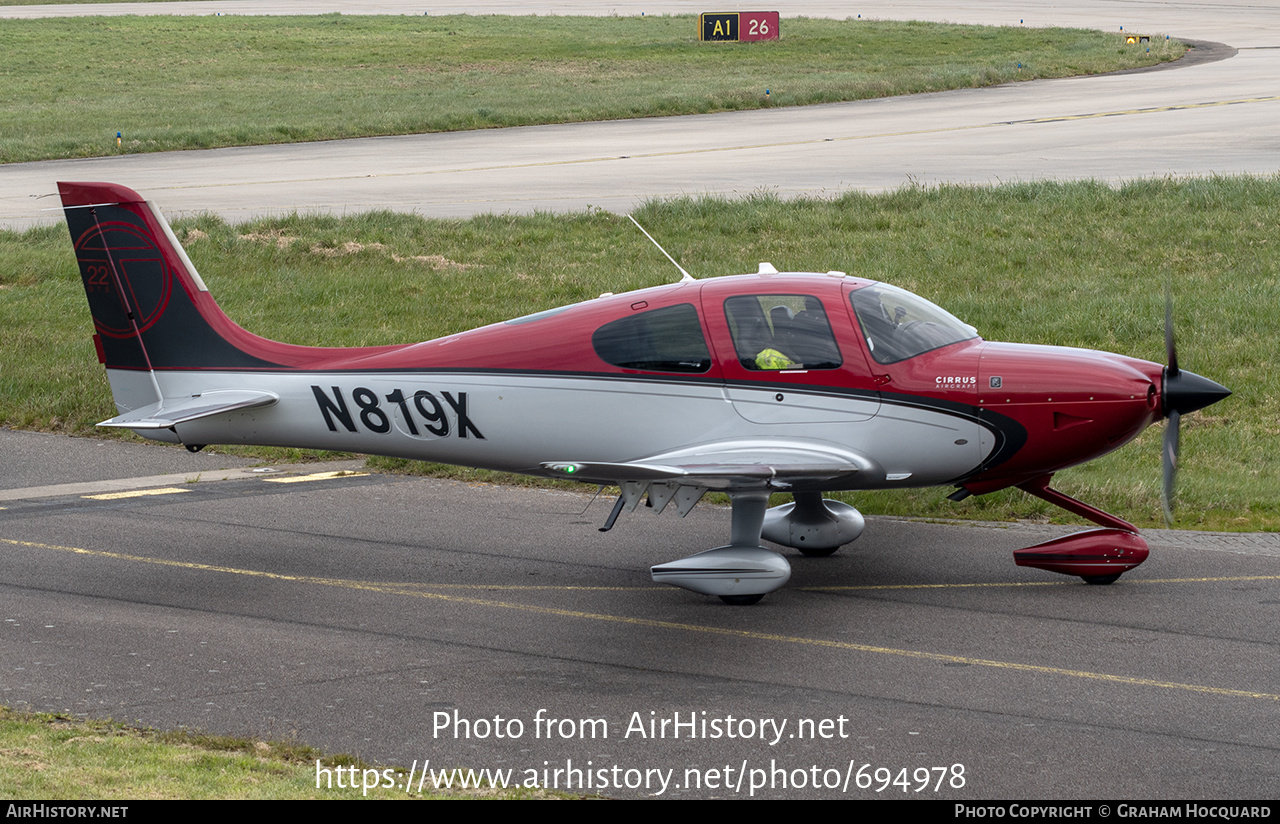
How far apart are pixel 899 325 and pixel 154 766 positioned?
6265 millimetres

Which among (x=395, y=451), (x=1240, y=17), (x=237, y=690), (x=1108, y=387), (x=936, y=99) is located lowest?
(x=237, y=690)

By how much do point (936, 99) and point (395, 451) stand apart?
125 feet

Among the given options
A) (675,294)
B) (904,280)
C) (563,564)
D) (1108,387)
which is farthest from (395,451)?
(904,280)

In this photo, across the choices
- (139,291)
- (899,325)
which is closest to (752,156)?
(139,291)

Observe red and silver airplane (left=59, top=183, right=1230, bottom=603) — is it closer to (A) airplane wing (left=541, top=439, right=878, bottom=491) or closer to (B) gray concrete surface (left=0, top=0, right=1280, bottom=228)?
(A) airplane wing (left=541, top=439, right=878, bottom=491)

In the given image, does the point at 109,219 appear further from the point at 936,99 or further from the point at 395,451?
the point at 936,99

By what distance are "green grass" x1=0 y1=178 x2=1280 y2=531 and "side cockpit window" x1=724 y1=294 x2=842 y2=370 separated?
3472 millimetres

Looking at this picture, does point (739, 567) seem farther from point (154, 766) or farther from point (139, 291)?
point (139, 291)

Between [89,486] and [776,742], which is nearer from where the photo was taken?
[776,742]

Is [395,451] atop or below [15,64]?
below

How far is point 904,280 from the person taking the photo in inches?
826

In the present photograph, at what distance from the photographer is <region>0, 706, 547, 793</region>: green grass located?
697cm

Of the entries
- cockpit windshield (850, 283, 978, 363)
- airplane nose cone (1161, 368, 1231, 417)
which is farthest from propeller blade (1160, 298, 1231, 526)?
cockpit windshield (850, 283, 978, 363)

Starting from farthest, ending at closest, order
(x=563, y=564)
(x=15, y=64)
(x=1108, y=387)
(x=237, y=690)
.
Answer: (x=15, y=64) → (x=563, y=564) → (x=1108, y=387) → (x=237, y=690)
